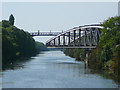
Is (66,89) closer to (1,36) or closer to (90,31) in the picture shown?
(1,36)

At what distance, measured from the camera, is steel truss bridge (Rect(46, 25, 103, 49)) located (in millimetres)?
106056

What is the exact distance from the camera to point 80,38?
388 ft

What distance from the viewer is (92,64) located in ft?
269

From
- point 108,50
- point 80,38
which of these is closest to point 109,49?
point 108,50

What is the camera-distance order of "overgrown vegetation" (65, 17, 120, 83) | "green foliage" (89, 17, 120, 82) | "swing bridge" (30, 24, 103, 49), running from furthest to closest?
1. "swing bridge" (30, 24, 103, 49)
2. "overgrown vegetation" (65, 17, 120, 83)
3. "green foliage" (89, 17, 120, 82)

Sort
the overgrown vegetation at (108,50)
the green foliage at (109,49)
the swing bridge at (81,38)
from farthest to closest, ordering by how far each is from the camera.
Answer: the swing bridge at (81,38), the overgrown vegetation at (108,50), the green foliage at (109,49)

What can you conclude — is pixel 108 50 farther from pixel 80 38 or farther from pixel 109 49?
pixel 80 38

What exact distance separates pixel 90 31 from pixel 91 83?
60.1 meters

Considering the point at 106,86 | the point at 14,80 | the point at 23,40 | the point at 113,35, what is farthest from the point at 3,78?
the point at 23,40

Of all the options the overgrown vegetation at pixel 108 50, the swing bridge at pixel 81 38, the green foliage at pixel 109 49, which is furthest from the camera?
the swing bridge at pixel 81 38

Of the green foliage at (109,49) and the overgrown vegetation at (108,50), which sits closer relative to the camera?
the green foliage at (109,49)

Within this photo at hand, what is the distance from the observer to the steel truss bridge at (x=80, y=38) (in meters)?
106

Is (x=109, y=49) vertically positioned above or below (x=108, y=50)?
above

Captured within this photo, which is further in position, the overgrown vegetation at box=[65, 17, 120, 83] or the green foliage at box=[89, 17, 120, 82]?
the overgrown vegetation at box=[65, 17, 120, 83]
